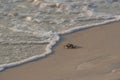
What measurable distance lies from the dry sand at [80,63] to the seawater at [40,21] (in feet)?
0.57

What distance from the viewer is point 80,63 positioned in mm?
5285

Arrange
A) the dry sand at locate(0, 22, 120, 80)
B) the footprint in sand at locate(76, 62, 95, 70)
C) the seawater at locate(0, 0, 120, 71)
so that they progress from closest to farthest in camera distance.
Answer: the dry sand at locate(0, 22, 120, 80)
the footprint in sand at locate(76, 62, 95, 70)
the seawater at locate(0, 0, 120, 71)

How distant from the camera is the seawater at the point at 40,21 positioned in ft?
18.9

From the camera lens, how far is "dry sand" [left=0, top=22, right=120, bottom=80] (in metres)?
4.94

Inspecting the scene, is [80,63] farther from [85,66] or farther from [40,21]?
[40,21]

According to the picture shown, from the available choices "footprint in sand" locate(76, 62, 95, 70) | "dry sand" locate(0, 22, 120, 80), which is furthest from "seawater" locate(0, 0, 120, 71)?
"footprint in sand" locate(76, 62, 95, 70)

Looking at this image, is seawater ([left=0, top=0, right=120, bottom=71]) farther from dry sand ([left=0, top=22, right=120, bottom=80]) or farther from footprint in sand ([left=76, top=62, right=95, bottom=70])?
footprint in sand ([left=76, top=62, right=95, bottom=70])

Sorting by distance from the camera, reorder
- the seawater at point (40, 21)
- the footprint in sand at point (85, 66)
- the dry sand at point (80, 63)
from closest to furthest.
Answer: the dry sand at point (80, 63), the footprint in sand at point (85, 66), the seawater at point (40, 21)

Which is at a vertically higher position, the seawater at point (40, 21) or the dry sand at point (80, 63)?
the seawater at point (40, 21)

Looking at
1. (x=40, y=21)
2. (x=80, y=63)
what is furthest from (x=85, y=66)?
(x=40, y=21)

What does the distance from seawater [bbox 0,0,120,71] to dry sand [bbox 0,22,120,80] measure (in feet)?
0.57

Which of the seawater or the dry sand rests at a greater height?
the seawater

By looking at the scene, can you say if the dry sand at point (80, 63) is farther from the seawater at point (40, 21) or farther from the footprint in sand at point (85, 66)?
the seawater at point (40, 21)

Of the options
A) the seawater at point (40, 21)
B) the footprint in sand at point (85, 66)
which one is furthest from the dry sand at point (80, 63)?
the seawater at point (40, 21)
